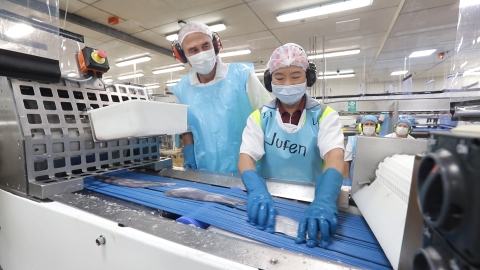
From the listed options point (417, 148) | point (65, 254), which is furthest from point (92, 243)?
point (417, 148)

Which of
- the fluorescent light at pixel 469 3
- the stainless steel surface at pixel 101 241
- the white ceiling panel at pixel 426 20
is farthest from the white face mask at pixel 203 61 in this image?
the white ceiling panel at pixel 426 20

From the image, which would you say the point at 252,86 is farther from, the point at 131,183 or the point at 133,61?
the point at 133,61

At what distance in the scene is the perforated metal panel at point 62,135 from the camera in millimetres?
760

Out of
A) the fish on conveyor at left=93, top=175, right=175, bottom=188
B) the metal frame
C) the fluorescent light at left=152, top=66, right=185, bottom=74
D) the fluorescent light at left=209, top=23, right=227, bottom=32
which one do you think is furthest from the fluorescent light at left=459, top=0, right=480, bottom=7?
the fluorescent light at left=152, top=66, right=185, bottom=74

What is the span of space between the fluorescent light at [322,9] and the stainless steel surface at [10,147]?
3955 mm

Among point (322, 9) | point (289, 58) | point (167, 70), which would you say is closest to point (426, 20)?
point (322, 9)

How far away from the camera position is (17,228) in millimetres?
745

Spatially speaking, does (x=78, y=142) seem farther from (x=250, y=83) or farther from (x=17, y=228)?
(x=250, y=83)

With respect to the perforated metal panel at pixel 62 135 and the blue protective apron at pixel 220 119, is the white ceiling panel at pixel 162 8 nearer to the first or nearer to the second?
the blue protective apron at pixel 220 119

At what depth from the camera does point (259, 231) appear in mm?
581

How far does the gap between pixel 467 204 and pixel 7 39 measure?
1.30 m

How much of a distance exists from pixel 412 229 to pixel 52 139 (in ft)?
3.41

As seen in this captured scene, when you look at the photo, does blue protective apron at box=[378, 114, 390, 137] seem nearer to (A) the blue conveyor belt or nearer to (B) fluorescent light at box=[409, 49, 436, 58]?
(B) fluorescent light at box=[409, 49, 436, 58]

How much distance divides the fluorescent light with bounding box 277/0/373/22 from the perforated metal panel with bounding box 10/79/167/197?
3609 mm
